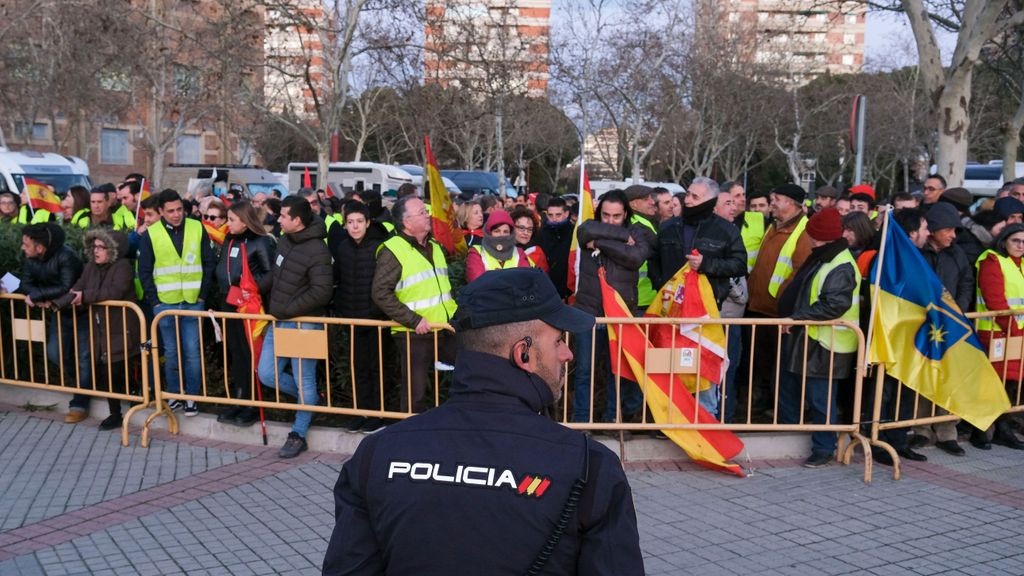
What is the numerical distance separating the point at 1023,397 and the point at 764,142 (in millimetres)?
36782

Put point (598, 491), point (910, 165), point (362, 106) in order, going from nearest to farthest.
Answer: point (598, 491) → point (362, 106) → point (910, 165)

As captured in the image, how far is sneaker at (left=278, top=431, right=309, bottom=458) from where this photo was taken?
22.9 feet

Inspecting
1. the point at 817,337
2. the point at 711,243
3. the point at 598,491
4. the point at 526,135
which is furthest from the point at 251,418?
the point at 526,135

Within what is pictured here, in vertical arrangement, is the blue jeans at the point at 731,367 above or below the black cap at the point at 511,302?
below

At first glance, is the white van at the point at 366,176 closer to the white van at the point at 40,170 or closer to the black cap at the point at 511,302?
the white van at the point at 40,170

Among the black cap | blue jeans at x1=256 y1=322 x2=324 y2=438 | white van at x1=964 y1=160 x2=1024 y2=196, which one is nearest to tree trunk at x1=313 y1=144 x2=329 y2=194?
blue jeans at x1=256 y1=322 x2=324 y2=438

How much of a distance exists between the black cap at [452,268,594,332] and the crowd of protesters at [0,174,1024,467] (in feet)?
14.3

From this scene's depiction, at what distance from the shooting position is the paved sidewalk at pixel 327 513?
509cm

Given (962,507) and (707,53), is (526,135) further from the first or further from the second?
(962,507)

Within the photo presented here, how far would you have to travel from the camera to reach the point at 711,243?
7.10 metres

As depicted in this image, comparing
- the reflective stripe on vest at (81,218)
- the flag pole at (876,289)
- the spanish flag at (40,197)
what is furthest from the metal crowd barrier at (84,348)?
the flag pole at (876,289)

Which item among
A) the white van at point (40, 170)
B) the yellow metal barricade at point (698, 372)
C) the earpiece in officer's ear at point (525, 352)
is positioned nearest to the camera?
the earpiece in officer's ear at point (525, 352)

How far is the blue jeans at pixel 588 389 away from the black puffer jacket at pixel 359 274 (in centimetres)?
155

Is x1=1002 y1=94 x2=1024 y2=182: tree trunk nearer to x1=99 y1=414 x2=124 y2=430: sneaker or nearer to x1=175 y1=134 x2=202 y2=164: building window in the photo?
x1=99 y1=414 x2=124 y2=430: sneaker
